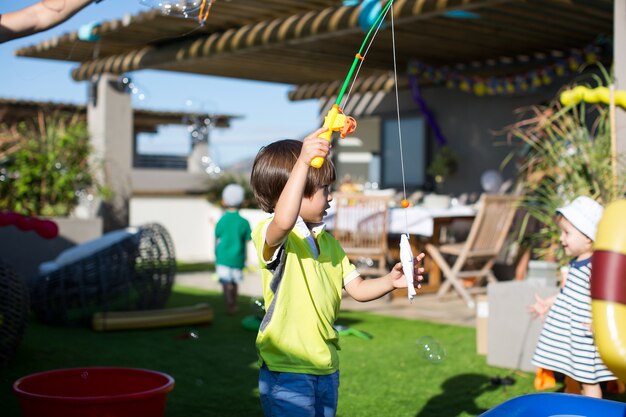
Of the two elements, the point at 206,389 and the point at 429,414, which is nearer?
the point at 429,414

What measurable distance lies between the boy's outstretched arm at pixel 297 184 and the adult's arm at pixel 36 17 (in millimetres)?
1435

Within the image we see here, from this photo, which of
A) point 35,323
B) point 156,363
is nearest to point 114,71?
point 35,323

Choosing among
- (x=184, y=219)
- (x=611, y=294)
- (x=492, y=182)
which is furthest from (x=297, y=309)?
(x=184, y=219)

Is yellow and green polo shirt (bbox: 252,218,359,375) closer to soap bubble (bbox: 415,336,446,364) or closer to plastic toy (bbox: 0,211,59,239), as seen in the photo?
soap bubble (bbox: 415,336,446,364)

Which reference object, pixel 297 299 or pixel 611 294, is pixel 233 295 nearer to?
pixel 297 299

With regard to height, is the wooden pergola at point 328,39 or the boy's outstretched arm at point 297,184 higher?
the wooden pergola at point 328,39

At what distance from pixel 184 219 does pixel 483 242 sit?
9000mm

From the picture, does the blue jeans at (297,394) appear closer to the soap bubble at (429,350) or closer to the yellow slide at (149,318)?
the soap bubble at (429,350)

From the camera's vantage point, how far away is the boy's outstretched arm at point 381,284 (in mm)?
2557

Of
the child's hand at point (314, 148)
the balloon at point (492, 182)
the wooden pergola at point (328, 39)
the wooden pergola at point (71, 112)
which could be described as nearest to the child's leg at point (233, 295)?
the wooden pergola at point (328, 39)

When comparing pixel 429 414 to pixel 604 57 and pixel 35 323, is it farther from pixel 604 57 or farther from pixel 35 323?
pixel 604 57

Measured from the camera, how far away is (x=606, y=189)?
17.2ft

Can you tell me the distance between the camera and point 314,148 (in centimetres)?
219

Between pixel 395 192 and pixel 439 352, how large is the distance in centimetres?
952
